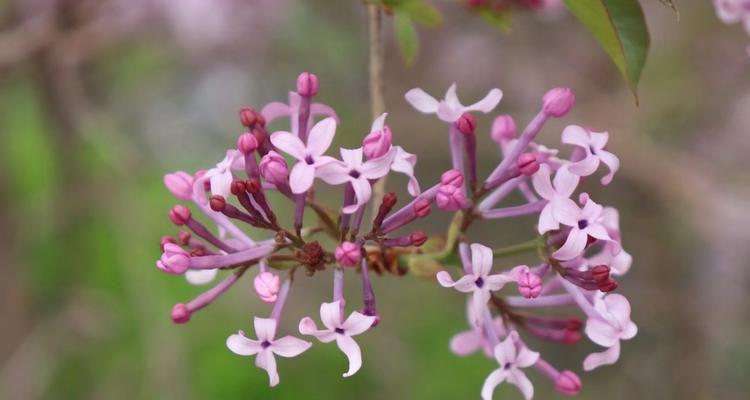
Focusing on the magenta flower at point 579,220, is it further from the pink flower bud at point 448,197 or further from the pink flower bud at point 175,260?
the pink flower bud at point 175,260

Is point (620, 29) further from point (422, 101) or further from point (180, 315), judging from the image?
point (180, 315)

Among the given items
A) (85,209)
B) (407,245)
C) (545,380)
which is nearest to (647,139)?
Answer: (545,380)

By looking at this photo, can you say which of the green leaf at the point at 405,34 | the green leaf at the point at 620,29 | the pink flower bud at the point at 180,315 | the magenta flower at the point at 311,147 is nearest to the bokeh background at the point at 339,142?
the green leaf at the point at 405,34

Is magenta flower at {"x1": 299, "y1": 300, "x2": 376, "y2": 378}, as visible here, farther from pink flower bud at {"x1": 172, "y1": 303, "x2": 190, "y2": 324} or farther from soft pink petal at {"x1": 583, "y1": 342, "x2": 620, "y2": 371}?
soft pink petal at {"x1": 583, "y1": 342, "x2": 620, "y2": 371}

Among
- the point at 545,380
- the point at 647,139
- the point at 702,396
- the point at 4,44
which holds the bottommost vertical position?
the point at 545,380

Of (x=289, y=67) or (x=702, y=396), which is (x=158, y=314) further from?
(x=702, y=396)

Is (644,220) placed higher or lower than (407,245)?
lower

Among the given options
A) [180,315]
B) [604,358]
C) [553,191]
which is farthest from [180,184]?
[604,358]
